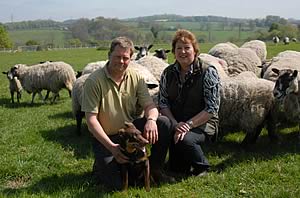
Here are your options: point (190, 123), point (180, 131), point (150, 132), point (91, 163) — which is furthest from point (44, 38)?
point (150, 132)

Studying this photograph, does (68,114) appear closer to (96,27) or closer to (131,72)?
(131,72)

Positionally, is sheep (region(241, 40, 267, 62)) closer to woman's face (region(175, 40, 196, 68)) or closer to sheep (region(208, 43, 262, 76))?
sheep (region(208, 43, 262, 76))

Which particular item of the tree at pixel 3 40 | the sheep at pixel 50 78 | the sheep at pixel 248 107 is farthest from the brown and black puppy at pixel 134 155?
A: the tree at pixel 3 40

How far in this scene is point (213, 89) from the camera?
5.21m

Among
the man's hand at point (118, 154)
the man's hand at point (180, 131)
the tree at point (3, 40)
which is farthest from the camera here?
the tree at point (3, 40)

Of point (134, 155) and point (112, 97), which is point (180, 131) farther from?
point (112, 97)

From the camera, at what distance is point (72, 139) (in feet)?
24.7

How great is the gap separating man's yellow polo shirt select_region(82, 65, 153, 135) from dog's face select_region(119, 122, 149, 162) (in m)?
0.49

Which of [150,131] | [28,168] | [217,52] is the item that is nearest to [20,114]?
[28,168]

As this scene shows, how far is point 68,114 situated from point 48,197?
18.7 feet

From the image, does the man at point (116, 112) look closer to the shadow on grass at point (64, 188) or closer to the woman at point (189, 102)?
the shadow on grass at point (64, 188)

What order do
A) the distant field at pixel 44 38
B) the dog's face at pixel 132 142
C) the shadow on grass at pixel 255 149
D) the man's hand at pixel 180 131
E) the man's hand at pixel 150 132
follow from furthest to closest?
the distant field at pixel 44 38, the shadow on grass at pixel 255 149, the man's hand at pixel 180 131, the man's hand at pixel 150 132, the dog's face at pixel 132 142

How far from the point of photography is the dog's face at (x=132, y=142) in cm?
434

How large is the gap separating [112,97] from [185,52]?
109cm
